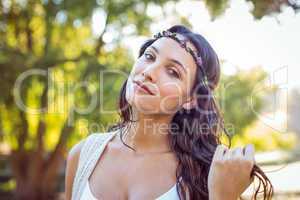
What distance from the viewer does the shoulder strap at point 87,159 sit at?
3.22 ft

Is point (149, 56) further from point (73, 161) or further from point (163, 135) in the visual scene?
point (73, 161)

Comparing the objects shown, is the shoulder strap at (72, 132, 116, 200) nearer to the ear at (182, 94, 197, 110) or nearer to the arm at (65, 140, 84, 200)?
the arm at (65, 140, 84, 200)

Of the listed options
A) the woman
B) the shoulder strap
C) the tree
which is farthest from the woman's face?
the tree

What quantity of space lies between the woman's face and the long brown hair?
4cm

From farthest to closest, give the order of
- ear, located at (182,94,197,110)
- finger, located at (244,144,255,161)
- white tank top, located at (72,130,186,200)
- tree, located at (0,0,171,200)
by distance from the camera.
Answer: tree, located at (0,0,171,200) → ear, located at (182,94,197,110) → white tank top, located at (72,130,186,200) → finger, located at (244,144,255,161)

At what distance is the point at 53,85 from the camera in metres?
4.45

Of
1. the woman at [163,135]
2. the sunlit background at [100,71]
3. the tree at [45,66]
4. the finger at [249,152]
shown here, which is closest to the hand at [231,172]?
the finger at [249,152]

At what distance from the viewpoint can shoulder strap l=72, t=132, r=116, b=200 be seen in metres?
0.98

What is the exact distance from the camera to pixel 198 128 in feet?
3.50

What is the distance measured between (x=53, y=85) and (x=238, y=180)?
3892 millimetres

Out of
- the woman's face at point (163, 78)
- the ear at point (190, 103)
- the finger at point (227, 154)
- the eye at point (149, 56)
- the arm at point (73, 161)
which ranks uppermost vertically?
the eye at point (149, 56)

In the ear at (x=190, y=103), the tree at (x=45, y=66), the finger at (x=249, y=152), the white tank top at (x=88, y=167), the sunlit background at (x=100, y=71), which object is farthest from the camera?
the tree at (x=45, y=66)

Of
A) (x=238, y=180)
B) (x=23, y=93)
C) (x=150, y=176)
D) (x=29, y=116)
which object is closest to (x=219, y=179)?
(x=238, y=180)

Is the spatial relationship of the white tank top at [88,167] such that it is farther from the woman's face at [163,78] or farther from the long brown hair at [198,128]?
the woman's face at [163,78]
